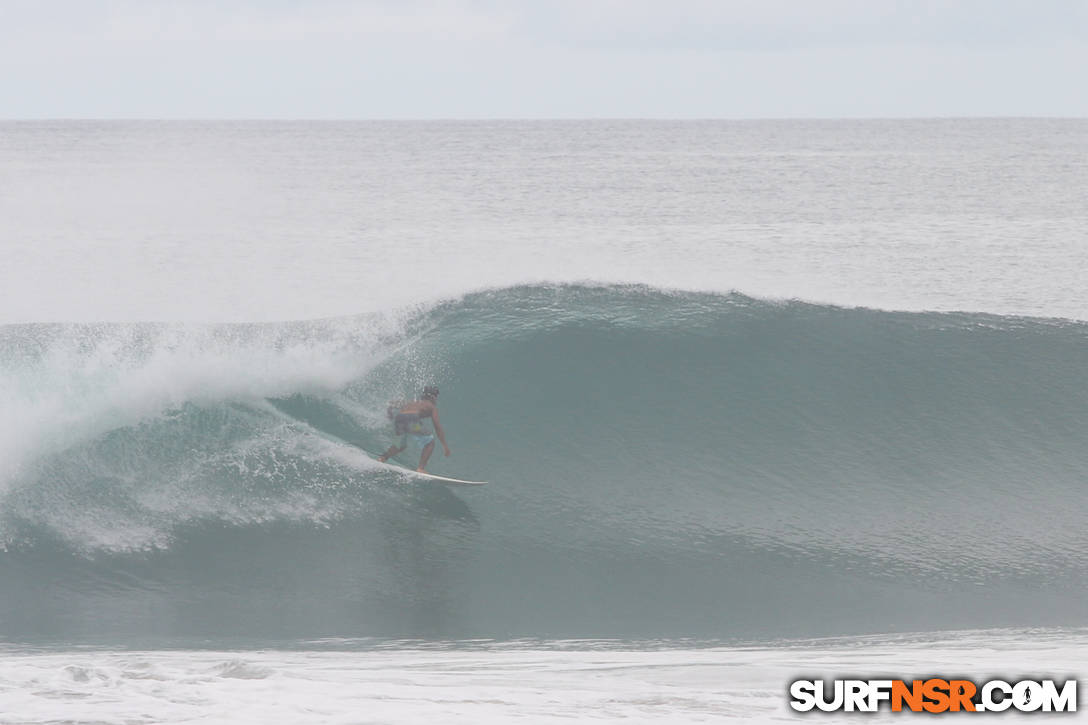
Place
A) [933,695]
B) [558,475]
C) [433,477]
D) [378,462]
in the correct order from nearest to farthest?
[933,695] → [433,477] → [378,462] → [558,475]

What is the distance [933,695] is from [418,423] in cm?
602

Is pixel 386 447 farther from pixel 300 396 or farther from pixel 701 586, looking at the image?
pixel 701 586

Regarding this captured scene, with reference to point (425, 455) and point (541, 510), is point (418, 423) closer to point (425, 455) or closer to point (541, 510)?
point (425, 455)

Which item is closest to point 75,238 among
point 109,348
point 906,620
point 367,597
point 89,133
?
point 109,348

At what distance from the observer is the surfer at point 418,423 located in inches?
424

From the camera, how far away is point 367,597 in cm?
920

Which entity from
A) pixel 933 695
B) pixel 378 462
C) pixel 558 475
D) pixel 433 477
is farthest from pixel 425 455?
pixel 933 695

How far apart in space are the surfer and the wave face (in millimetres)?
381

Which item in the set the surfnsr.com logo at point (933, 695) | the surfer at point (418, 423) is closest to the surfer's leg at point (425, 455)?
the surfer at point (418, 423)

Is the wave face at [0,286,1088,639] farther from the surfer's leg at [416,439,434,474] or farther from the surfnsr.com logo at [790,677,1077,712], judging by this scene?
the surfnsr.com logo at [790,677,1077,712]

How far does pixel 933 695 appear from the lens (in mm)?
6148

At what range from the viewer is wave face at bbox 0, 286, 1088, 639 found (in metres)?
9.23

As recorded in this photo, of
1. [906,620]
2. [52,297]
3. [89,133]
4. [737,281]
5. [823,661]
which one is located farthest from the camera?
[89,133]

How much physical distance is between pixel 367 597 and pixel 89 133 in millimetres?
118215
